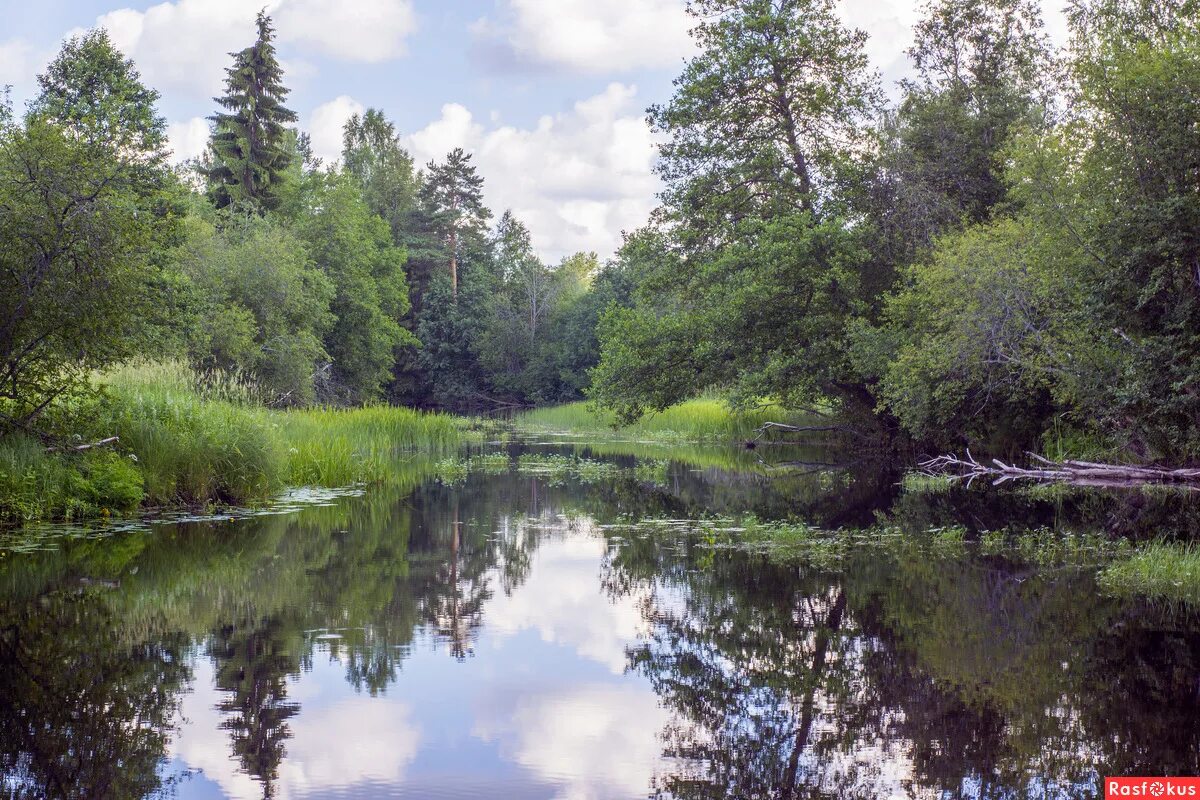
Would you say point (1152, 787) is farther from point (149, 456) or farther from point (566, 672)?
point (149, 456)

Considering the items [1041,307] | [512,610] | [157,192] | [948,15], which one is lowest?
[512,610]

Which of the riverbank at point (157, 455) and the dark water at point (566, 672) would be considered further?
the riverbank at point (157, 455)

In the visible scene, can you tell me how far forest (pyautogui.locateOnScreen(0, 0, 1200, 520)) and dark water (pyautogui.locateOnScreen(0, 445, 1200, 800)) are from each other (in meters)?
3.50

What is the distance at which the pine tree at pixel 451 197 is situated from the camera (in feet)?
225

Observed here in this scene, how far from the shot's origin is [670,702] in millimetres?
5793

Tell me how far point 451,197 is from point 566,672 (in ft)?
215

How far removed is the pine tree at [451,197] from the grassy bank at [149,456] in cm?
5197

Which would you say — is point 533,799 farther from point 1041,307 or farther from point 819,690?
point 1041,307

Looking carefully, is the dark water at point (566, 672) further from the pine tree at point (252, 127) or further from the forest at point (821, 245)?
the pine tree at point (252, 127)

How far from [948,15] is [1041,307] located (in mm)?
11530

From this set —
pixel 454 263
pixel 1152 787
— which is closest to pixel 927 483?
pixel 1152 787

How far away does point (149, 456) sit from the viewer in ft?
43.3

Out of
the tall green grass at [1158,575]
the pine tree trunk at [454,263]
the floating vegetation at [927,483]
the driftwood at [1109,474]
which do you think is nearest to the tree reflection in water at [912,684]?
the tall green grass at [1158,575]

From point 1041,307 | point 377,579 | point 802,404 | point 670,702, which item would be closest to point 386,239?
point 802,404
